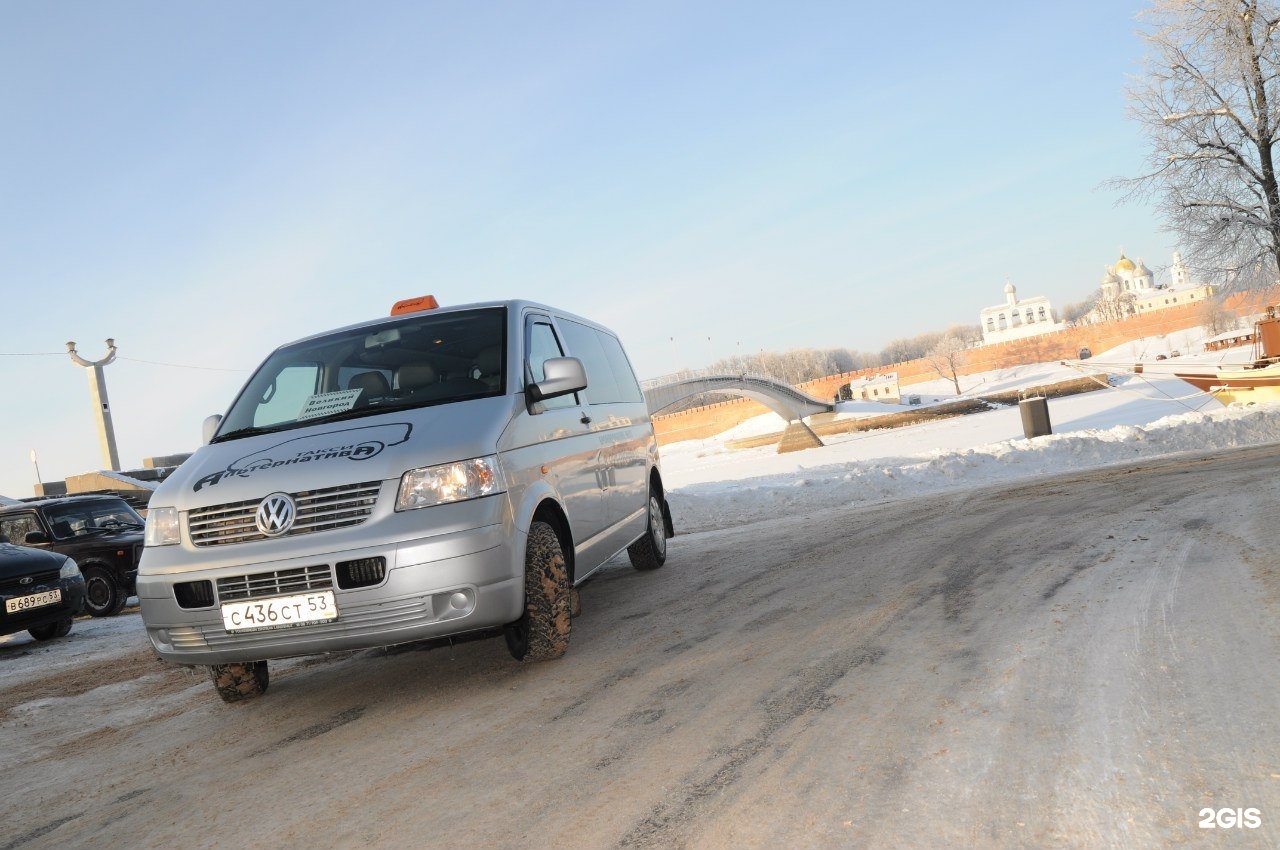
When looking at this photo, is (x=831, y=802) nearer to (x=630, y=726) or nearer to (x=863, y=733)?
(x=863, y=733)

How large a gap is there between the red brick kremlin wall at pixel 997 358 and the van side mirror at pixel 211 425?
254 ft

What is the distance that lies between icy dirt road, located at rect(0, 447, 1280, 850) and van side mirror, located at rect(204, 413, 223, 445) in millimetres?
1547

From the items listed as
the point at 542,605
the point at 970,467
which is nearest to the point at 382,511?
the point at 542,605

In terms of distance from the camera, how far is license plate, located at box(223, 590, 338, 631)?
14.1 feet

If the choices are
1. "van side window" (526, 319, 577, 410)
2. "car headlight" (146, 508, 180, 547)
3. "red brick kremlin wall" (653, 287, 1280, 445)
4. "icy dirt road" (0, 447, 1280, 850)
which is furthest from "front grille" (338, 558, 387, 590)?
"red brick kremlin wall" (653, 287, 1280, 445)

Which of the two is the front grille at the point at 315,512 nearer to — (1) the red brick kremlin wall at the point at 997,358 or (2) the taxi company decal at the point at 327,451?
(2) the taxi company decal at the point at 327,451

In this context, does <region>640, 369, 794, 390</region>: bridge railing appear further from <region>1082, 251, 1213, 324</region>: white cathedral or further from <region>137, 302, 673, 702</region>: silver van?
<region>1082, 251, 1213, 324</region>: white cathedral

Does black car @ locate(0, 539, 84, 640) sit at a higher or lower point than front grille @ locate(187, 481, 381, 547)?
lower

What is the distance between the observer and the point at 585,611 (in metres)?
6.80

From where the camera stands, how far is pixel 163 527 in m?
4.70

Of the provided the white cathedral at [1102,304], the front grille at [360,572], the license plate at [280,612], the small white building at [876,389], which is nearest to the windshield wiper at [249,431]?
the license plate at [280,612]

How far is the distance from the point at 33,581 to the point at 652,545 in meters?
6.73

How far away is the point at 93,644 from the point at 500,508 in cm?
725

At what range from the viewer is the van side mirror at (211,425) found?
19.2ft
